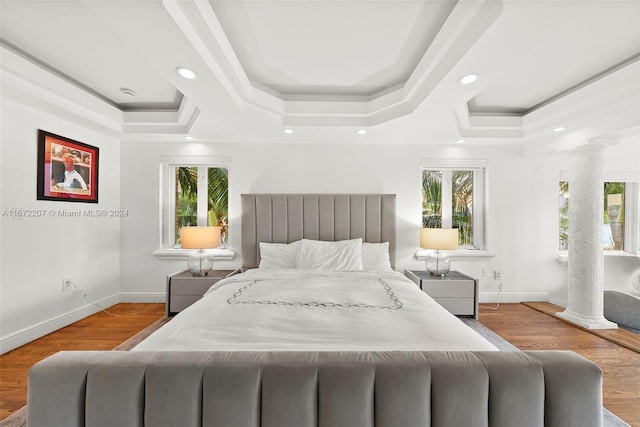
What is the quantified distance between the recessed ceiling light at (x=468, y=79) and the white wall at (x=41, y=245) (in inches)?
142

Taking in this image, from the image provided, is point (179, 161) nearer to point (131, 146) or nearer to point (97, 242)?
point (131, 146)

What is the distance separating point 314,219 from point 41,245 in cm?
269

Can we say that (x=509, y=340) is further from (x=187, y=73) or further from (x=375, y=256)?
(x=187, y=73)

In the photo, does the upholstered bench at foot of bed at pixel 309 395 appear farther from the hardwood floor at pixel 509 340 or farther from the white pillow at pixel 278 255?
the white pillow at pixel 278 255

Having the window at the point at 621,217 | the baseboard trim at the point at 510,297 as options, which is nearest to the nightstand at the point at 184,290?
the baseboard trim at the point at 510,297

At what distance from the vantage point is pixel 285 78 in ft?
7.77

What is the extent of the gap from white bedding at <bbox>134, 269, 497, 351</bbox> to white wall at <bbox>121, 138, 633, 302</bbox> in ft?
5.14

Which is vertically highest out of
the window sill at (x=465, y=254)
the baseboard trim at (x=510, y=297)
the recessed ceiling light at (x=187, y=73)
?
the recessed ceiling light at (x=187, y=73)

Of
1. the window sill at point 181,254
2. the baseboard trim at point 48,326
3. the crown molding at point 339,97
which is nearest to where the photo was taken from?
the crown molding at point 339,97

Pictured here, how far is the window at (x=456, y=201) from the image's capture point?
12.2 feet

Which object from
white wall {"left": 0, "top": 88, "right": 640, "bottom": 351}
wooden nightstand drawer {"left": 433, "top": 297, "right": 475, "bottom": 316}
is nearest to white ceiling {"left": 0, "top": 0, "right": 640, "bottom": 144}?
white wall {"left": 0, "top": 88, "right": 640, "bottom": 351}

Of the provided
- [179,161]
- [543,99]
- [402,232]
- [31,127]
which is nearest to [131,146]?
[179,161]

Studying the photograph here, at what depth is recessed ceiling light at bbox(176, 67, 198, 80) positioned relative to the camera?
1820 mm

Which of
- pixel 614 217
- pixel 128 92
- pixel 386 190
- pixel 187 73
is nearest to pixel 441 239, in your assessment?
pixel 386 190
